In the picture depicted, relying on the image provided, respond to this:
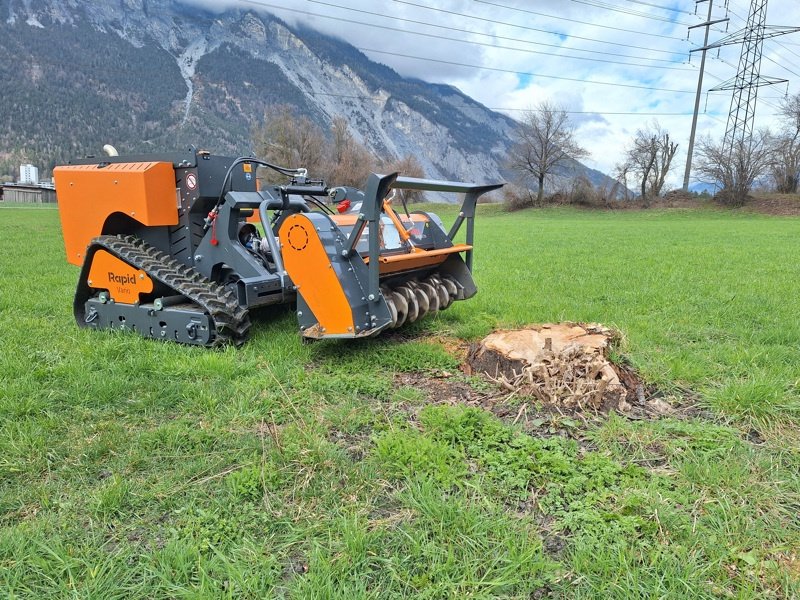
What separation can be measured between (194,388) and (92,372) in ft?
3.10

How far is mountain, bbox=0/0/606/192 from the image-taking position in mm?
116125

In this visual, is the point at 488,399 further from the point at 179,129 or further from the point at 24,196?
the point at 179,129

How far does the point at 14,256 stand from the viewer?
1096cm

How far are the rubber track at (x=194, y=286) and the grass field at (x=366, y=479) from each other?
0.83 ft

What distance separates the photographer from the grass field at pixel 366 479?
85.1 inches

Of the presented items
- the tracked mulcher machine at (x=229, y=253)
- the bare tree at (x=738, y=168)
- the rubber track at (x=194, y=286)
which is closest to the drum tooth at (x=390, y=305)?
the tracked mulcher machine at (x=229, y=253)

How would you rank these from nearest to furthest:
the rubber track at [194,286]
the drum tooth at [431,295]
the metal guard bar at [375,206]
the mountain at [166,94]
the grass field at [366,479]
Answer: the grass field at [366,479]
the metal guard bar at [375,206]
the rubber track at [194,286]
the drum tooth at [431,295]
the mountain at [166,94]

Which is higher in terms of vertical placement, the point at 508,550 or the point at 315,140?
the point at 315,140

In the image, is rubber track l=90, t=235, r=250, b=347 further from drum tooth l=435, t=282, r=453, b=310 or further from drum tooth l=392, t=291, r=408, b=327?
drum tooth l=435, t=282, r=453, b=310

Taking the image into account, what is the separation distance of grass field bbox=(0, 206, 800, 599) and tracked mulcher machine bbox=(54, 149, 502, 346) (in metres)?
0.39

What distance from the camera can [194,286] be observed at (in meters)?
4.89

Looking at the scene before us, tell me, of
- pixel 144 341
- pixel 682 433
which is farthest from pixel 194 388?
pixel 682 433

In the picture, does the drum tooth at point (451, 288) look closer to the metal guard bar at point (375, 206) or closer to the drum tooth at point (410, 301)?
the drum tooth at point (410, 301)

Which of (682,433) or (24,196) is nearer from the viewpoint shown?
(682,433)
